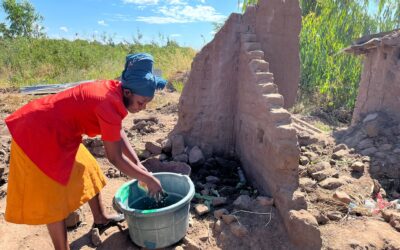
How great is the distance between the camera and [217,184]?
363 centimetres

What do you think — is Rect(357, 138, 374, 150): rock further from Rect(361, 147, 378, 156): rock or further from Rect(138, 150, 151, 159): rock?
Rect(138, 150, 151, 159): rock

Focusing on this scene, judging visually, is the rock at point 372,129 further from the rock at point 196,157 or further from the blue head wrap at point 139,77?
the blue head wrap at point 139,77

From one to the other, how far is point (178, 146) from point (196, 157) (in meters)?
0.29

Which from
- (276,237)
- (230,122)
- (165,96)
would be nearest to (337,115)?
(165,96)

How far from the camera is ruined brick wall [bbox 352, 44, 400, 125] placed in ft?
16.3

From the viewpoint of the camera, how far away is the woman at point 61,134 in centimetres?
205

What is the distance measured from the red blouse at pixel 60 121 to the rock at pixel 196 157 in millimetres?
1839

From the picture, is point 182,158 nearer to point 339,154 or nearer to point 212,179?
point 212,179

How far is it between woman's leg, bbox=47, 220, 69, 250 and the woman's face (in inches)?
36.0

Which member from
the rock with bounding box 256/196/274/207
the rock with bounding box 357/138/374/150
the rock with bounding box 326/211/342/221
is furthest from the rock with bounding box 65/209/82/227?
the rock with bounding box 357/138/374/150

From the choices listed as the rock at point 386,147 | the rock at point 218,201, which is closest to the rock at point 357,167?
the rock at point 386,147

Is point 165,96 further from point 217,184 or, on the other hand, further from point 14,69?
point 14,69

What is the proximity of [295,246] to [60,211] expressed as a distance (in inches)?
69.9

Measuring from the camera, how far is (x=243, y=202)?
308 cm
